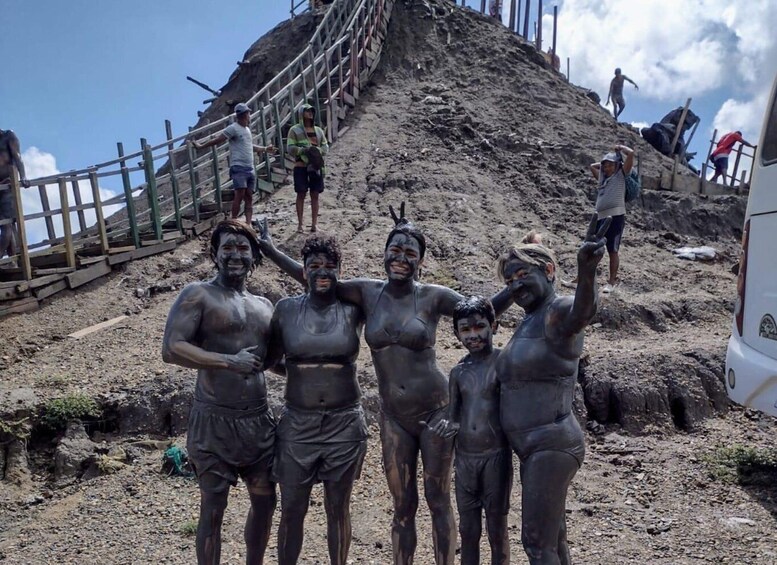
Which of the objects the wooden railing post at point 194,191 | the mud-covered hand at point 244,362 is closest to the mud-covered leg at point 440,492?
the mud-covered hand at point 244,362

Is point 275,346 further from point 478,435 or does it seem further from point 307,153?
point 307,153

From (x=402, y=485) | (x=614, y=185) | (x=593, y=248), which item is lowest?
(x=402, y=485)

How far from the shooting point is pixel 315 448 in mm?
3721

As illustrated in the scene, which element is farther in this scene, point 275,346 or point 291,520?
point 275,346

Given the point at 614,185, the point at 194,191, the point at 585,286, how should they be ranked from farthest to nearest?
the point at 194,191 < the point at 614,185 < the point at 585,286

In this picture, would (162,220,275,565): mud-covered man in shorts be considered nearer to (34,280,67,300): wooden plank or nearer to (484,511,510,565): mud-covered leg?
(484,511,510,565): mud-covered leg

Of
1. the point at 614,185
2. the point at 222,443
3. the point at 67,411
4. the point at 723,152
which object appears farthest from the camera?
the point at 723,152

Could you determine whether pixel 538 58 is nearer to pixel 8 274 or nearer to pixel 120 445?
pixel 8 274

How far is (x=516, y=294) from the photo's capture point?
3469 millimetres

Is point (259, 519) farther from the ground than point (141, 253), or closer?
closer

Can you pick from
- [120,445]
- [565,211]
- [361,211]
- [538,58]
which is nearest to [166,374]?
[120,445]

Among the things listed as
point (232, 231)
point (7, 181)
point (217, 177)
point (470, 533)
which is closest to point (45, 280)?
point (7, 181)

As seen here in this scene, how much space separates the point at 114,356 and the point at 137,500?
89.8 inches

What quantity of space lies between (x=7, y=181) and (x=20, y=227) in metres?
0.58
